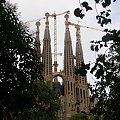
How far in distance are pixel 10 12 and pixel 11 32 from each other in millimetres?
1288

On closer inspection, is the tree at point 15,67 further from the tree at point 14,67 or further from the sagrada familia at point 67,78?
the sagrada familia at point 67,78

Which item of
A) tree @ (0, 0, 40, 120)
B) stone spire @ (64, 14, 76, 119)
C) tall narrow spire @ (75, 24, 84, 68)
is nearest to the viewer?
tree @ (0, 0, 40, 120)

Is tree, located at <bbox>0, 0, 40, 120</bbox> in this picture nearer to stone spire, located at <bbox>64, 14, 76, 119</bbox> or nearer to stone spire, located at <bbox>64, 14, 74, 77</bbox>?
stone spire, located at <bbox>64, 14, 76, 119</bbox>

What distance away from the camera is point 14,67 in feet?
50.1

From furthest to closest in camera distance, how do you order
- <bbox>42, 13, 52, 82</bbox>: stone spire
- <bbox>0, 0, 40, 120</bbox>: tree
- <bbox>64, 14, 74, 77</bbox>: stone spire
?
<bbox>64, 14, 74, 77</bbox>: stone spire, <bbox>42, 13, 52, 82</bbox>: stone spire, <bbox>0, 0, 40, 120</bbox>: tree

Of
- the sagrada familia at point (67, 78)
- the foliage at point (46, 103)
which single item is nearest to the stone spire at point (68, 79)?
the sagrada familia at point (67, 78)

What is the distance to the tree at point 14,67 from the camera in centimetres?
1475

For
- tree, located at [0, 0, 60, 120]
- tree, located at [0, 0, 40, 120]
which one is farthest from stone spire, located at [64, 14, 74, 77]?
tree, located at [0, 0, 40, 120]

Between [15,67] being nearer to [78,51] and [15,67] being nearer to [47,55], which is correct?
[47,55]

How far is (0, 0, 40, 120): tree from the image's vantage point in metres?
14.8

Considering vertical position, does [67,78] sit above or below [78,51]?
below

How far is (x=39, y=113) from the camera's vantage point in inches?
1183

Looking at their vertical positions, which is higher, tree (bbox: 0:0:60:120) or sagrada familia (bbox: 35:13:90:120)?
sagrada familia (bbox: 35:13:90:120)

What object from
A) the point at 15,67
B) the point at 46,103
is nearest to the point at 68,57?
the point at 46,103
